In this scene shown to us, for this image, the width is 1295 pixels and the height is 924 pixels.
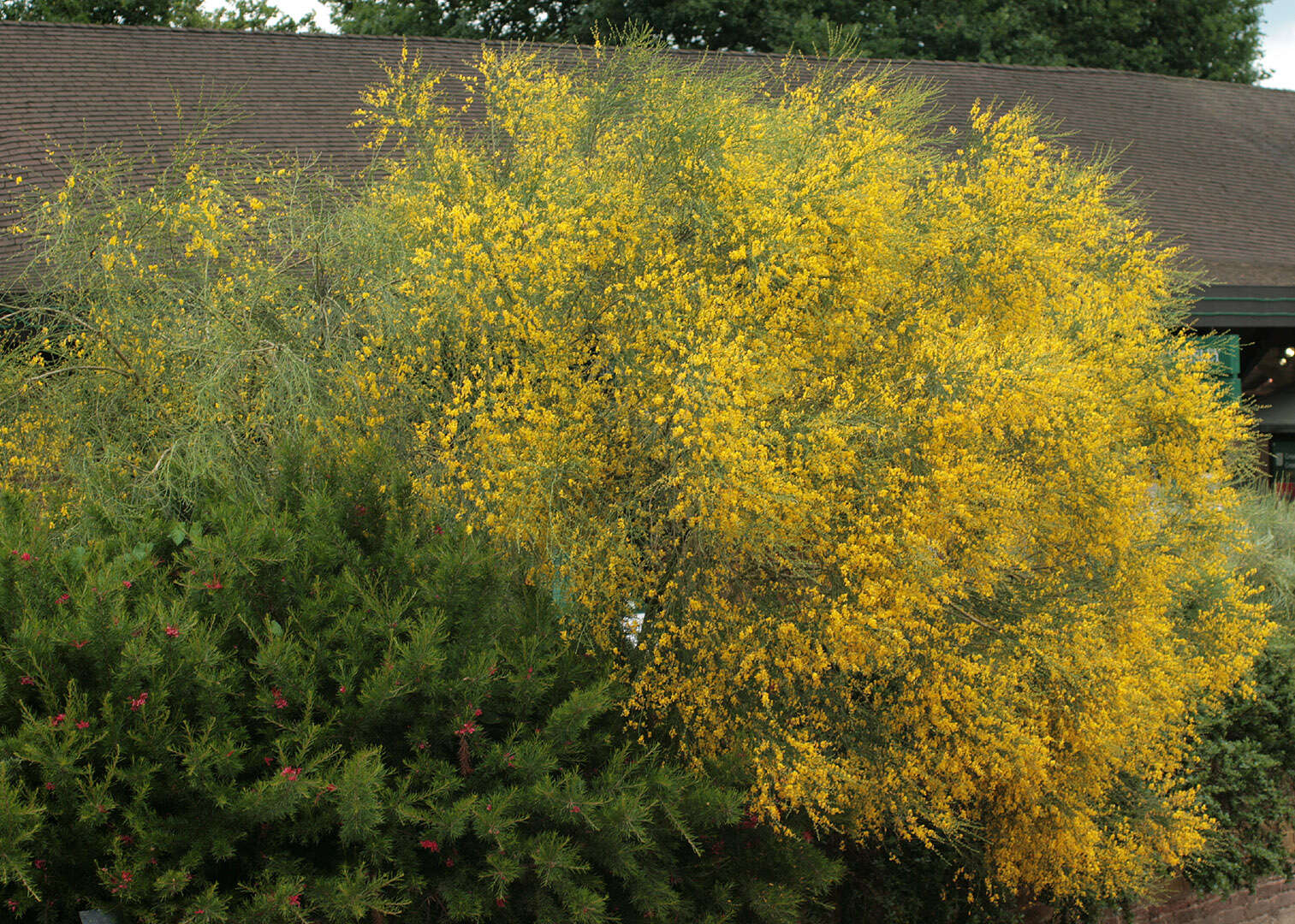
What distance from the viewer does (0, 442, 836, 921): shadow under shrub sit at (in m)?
4.23

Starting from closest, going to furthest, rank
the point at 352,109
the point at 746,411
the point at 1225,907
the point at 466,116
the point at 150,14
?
the point at 746,411, the point at 1225,907, the point at 466,116, the point at 352,109, the point at 150,14

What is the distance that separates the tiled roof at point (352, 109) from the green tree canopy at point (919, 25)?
3477mm

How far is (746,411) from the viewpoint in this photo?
5723mm

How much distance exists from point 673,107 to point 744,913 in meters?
4.24

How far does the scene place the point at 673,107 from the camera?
6.84 m

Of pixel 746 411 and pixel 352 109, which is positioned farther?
pixel 352 109

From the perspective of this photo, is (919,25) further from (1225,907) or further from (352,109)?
(1225,907)

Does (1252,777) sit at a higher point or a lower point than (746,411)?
lower

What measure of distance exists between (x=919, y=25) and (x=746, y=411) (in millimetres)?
18786

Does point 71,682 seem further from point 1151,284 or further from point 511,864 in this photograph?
point 1151,284

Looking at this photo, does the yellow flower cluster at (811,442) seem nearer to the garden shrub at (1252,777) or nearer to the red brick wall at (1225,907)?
the garden shrub at (1252,777)

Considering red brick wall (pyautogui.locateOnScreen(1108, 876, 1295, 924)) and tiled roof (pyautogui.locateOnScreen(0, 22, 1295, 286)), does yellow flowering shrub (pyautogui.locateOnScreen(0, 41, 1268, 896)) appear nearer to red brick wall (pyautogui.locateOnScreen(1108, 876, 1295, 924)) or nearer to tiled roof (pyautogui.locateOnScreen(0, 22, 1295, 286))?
red brick wall (pyautogui.locateOnScreen(1108, 876, 1295, 924))

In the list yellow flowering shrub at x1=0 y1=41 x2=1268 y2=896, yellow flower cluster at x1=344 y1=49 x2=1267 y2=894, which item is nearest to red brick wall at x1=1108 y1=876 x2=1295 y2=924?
yellow flowering shrub at x1=0 y1=41 x2=1268 y2=896

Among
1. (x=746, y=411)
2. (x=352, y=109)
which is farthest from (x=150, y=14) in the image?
(x=746, y=411)
